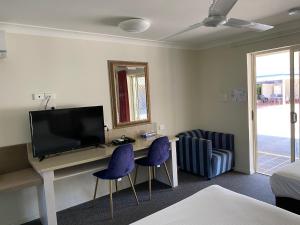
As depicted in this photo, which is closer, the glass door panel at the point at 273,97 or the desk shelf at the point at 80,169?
the desk shelf at the point at 80,169

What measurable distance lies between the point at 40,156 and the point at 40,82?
36.0 inches

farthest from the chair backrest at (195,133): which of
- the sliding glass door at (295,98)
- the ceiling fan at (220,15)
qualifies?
the ceiling fan at (220,15)

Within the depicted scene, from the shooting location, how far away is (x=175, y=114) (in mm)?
4383

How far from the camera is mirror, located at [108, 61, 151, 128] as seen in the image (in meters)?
3.57

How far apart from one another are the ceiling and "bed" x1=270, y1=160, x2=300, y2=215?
1737 millimetres

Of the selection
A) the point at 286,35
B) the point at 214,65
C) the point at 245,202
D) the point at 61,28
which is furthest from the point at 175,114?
the point at 245,202

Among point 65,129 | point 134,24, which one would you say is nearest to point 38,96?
point 65,129

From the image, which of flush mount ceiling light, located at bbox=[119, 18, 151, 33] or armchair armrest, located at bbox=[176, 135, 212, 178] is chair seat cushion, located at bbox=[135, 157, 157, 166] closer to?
armchair armrest, located at bbox=[176, 135, 212, 178]

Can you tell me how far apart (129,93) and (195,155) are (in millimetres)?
1516

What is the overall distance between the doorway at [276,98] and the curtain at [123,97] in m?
2.13

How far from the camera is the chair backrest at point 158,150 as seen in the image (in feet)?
10.6

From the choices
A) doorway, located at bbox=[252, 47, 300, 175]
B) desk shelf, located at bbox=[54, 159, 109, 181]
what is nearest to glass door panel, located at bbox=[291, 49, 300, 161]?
doorway, located at bbox=[252, 47, 300, 175]

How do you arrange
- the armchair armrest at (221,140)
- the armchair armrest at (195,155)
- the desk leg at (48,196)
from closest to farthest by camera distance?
1. the desk leg at (48,196)
2. the armchair armrest at (195,155)
3. the armchair armrest at (221,140)

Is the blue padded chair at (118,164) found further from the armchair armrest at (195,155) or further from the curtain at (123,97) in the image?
the armchair armrest at (195,155)
